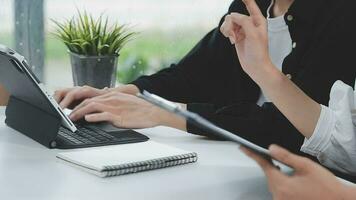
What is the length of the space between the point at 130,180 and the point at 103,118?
39cm

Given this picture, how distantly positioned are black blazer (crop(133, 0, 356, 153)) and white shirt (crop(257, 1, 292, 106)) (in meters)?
0.07

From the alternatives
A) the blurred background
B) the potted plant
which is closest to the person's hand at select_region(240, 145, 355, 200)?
the potted plant

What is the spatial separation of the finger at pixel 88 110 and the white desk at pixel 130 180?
0.18 metres

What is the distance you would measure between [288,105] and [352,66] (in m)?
0.32

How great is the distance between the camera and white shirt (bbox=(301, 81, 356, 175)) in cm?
116

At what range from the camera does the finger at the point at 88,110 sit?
1.33 meters

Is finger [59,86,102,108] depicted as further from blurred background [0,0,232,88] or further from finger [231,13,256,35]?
blurred background [0,0,232,88]

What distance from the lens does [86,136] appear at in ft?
3.97

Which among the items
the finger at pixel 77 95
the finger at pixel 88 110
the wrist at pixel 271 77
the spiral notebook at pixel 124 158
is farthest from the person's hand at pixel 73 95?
the wrist at pixel 271 77

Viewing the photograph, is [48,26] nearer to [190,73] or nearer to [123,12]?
[123,12]

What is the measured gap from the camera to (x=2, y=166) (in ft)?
3.34

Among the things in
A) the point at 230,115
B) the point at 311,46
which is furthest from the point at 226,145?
the point at 311,46

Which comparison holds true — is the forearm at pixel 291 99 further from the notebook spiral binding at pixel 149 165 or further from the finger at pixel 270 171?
the finger at pixel 270 171

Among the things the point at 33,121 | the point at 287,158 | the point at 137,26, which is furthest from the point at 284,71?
the point at 137,26
